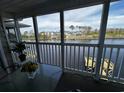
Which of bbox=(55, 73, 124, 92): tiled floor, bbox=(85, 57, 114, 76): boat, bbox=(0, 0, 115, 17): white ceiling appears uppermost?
bbox=(0, 0, 115, 17): white ceiling

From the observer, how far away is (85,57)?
8.69 ft

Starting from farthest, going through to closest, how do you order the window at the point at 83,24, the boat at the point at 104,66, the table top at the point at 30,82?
the boat at the point at 104,66, the window at the point at 83,24, the table top at the point at 30,82

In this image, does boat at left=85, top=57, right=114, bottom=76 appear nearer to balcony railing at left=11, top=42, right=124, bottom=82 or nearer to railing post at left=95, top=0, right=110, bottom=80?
balcony railing at left=11, top=42, right=124, bottom=82

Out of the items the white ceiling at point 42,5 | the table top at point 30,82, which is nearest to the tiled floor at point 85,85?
the table top at point 30,82

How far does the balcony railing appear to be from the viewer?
2045 millimetres

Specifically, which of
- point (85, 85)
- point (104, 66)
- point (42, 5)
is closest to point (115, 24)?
point (104, 66)

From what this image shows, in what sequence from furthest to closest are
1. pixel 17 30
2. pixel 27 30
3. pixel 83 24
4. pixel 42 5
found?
pixel 17 30 < pixel 27 30 < pixel 42 5 < pixel 83 24

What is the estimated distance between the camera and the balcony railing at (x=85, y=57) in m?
2.04

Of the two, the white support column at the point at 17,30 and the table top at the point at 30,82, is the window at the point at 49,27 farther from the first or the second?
the table top at the point at 30,82

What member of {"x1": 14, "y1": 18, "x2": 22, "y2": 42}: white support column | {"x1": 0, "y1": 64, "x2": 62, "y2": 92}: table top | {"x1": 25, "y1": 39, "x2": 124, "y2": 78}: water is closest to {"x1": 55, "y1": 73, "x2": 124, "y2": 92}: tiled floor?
{"x1": 25, "y1": 39, "x2": 124, "y2": 78}: water

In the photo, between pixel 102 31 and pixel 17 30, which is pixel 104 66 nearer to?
pixel 102 31

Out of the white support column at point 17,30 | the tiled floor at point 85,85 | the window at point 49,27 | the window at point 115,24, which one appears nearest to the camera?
the window at point 115,24

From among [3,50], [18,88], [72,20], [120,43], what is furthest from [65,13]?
[3,50]

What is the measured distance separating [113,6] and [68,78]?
2.04 m
